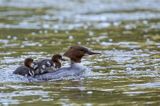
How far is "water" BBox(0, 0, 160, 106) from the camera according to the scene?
42.1ft

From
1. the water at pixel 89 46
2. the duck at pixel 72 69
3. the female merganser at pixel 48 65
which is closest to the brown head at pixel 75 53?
the duck at pixel 72 69

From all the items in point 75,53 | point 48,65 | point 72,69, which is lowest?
point 72,69

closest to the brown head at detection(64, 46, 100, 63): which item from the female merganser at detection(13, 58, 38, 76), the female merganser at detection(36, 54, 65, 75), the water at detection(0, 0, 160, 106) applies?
the female merganser at detection(36, 54, 65, 75)

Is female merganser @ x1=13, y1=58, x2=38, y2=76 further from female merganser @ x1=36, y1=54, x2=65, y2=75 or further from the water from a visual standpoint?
the water

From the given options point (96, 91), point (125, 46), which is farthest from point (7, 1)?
point (96, 91)

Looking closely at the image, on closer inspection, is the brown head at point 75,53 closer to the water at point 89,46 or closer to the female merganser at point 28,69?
the water at point 89,46

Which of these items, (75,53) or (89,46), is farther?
(89,46)

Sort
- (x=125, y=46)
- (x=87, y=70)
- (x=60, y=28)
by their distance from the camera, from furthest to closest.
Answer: (x=60, y=28), (x=125, y=46), (x=87, y=70)

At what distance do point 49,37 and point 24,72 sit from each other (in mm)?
7492

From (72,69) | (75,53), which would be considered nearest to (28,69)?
(72,69)

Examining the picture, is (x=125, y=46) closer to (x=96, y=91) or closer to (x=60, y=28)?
(x=60, y=28)

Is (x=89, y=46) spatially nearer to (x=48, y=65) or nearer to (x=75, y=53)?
(x=75, y=53)

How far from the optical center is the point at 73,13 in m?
29.6

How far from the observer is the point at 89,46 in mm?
20438
